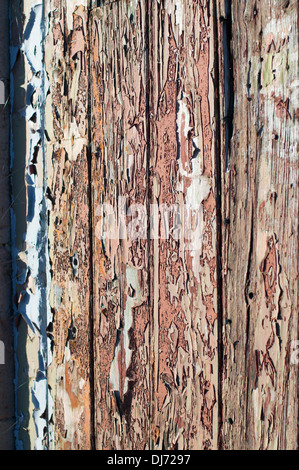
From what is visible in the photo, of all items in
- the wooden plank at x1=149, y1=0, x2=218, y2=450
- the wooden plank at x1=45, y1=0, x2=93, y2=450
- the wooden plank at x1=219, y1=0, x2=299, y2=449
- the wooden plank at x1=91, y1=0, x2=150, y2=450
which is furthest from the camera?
the wooden plank at x1=45, y1=0, x2=93, y2=450

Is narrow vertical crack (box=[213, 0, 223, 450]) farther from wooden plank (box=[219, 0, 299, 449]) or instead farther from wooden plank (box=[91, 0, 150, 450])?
wooden plank (box=[91, 0, 150, 450])

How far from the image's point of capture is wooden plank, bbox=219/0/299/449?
74cm

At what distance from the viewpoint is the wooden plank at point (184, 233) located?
33.7 inches

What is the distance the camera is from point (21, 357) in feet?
4.25

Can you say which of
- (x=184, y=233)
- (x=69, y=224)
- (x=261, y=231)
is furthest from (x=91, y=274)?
(x=261, y=231)

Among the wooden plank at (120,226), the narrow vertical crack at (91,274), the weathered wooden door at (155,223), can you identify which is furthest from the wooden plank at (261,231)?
the narrow vertical crack at (91,274)

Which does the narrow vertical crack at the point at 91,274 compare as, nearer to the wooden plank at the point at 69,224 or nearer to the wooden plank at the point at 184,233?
the wooden plank at the point at 69,224

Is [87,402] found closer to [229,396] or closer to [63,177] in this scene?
[229,396]

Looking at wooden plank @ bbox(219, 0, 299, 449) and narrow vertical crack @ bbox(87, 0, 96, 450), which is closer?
wooden plank @ bbox(219, 0, 299, 449)

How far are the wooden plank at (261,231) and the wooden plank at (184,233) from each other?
36mm

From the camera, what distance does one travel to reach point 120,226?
1021mm

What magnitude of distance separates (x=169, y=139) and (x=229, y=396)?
0.52 metres

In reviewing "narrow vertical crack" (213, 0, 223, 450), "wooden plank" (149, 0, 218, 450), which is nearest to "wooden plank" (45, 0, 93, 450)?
"wooden plank" (149, 0, 218, 450)
